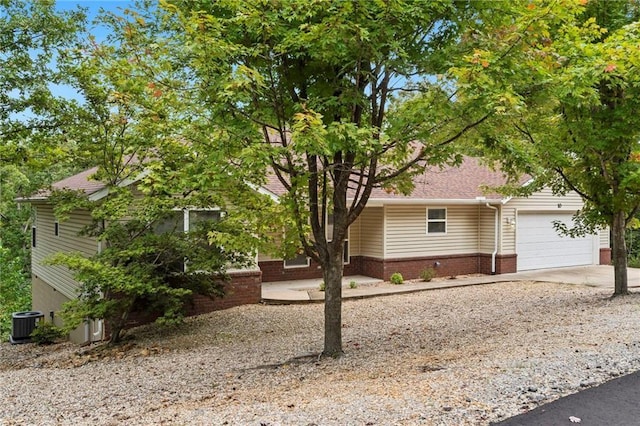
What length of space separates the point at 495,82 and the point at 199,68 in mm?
3587

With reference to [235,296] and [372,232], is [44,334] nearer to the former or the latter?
[235,296]

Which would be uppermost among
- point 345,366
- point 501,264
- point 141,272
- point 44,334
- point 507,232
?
point 507,232

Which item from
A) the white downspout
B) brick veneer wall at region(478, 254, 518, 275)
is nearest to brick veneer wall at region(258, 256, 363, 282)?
brick veneer wall at region(478, 254, 518, 275)

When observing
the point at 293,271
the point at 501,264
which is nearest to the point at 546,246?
the point at 501,264

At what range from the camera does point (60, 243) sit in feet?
42.8

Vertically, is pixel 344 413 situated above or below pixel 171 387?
above

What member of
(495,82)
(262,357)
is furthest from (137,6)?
(262,357)

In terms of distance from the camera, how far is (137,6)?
272 inches

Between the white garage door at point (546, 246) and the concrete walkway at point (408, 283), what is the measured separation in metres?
0.51

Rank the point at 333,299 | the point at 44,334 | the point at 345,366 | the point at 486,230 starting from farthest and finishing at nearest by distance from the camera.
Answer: the point at 486,230, the point at 44,334, the point at 333,299, the point at 345,366

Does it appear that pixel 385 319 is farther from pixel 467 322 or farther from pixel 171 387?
pixel 171 387

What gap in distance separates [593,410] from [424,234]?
456 inches

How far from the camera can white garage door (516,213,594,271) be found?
17.1m

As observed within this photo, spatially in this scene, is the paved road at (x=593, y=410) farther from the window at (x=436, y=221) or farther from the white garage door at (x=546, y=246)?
the white garage door at (x=546, y=246)
